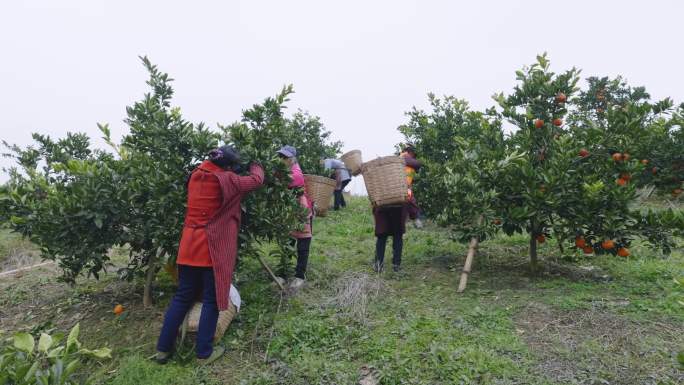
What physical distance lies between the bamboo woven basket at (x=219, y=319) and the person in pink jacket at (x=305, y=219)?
37.8 inches

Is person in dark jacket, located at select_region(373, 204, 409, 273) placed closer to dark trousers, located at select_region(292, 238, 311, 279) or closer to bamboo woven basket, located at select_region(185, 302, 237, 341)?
dark trousers, located at select_region(292, 238, 311, 279)

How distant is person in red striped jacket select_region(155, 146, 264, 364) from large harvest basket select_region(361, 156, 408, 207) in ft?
5.57

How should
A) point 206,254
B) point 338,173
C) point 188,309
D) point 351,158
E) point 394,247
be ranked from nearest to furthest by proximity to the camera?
point 206,254
point 188,309
point 394,247
point 351,158
point 338,173

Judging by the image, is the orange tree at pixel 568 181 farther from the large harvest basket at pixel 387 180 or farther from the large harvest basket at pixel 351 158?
the large harvest basket at pixel 351 158

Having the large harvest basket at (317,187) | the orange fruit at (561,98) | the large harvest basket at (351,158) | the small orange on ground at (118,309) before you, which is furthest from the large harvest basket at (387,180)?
the small orange on ground at (118,309)

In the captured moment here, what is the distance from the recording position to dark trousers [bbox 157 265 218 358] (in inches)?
158

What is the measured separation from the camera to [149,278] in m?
5.00

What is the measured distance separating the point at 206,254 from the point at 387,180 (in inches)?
86.8

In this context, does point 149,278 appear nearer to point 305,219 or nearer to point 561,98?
point 305,219

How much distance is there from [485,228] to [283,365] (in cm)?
256

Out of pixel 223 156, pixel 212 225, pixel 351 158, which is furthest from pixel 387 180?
pixel 351 158

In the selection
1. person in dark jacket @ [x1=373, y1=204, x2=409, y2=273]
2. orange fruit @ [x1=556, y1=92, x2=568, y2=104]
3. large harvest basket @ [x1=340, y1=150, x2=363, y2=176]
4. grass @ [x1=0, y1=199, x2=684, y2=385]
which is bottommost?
grass @ [x1=0, y1=199, x2=684, y2=385]

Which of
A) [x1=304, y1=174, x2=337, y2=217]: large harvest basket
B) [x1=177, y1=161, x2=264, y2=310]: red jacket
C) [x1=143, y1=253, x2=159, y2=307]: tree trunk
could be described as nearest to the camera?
[x1=177, y1=161, x2=264, y2=310]: red jacket

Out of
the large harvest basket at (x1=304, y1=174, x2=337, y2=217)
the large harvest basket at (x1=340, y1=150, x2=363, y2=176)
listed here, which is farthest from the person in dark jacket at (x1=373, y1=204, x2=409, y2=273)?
the large harvest basket at (x1=340, y1=150, x2=363, y2=176)
